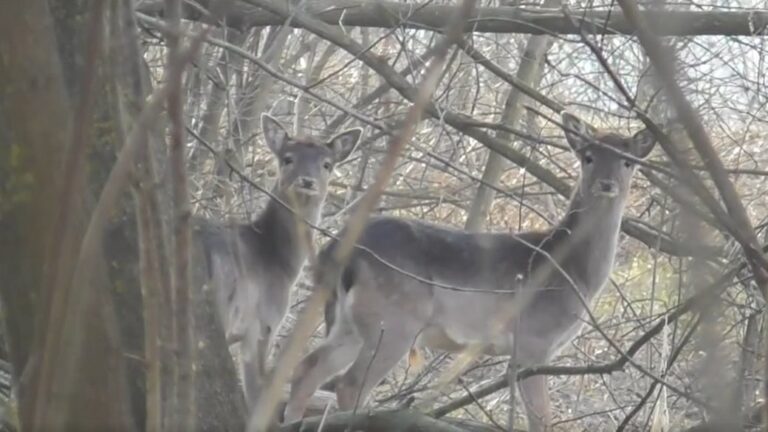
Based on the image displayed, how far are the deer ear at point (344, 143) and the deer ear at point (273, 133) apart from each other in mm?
275

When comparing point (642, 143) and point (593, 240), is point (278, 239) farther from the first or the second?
point (642, 143)

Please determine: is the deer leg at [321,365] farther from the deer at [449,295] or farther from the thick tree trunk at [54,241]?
the thick tree trunk at [54,241]

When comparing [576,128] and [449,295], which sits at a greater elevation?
[576,128]

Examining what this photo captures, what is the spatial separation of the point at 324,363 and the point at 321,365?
0.10ft

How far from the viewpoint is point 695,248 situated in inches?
48.6

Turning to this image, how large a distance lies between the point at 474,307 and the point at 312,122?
3330mm

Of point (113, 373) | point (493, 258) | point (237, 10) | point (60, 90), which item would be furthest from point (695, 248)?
point (493, 258)

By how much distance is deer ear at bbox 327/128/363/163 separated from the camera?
8.34 m

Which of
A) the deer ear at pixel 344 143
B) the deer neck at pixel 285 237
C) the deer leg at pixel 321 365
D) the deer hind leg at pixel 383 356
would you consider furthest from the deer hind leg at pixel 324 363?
the deer ear at pixel 344 143

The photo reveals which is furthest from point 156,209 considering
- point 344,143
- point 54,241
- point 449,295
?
point 344,143

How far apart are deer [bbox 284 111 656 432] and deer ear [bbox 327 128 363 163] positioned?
73 centimetres

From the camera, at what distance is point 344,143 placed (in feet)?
27.5

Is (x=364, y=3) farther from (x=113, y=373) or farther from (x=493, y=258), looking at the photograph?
(x=113, y=373)

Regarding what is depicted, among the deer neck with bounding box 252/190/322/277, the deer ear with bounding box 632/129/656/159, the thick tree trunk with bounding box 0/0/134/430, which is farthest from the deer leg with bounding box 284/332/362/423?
the thick tree trunk with bounding box 0/0/134/430
